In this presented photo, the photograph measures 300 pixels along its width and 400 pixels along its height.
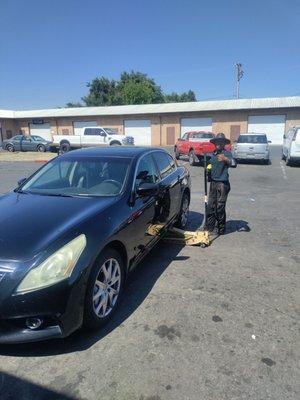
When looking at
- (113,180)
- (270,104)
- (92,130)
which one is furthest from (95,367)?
(270,104)

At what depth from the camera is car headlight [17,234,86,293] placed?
2.68 metres

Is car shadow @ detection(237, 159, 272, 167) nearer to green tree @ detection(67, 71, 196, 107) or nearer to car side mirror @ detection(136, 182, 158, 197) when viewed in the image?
car side mirror @ detection(136, 182, 158, 197)

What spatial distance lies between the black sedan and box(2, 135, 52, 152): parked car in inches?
1048

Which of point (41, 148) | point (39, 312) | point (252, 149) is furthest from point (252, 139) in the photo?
point (41, 148)

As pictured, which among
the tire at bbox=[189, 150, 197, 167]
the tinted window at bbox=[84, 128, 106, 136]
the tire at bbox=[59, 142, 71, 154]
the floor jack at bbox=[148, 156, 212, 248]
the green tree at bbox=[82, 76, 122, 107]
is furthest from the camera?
the green tree at bbox=[82, 76, 122, 107]

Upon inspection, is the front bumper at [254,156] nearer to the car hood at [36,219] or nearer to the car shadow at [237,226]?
the car shadow at [237,226]

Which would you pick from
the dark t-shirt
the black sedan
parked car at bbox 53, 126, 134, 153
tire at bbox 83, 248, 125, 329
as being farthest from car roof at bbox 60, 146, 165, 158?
parked car at bbox 53, 126, 134, 153

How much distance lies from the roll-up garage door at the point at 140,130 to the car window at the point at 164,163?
3234 centimetres

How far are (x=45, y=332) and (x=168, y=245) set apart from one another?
317cm

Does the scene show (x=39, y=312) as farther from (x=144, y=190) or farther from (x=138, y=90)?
(x=138, y=90)

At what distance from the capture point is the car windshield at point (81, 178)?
4168mm

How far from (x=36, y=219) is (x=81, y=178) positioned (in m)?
1.23

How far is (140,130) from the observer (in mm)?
38688

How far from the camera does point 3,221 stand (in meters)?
3.37
